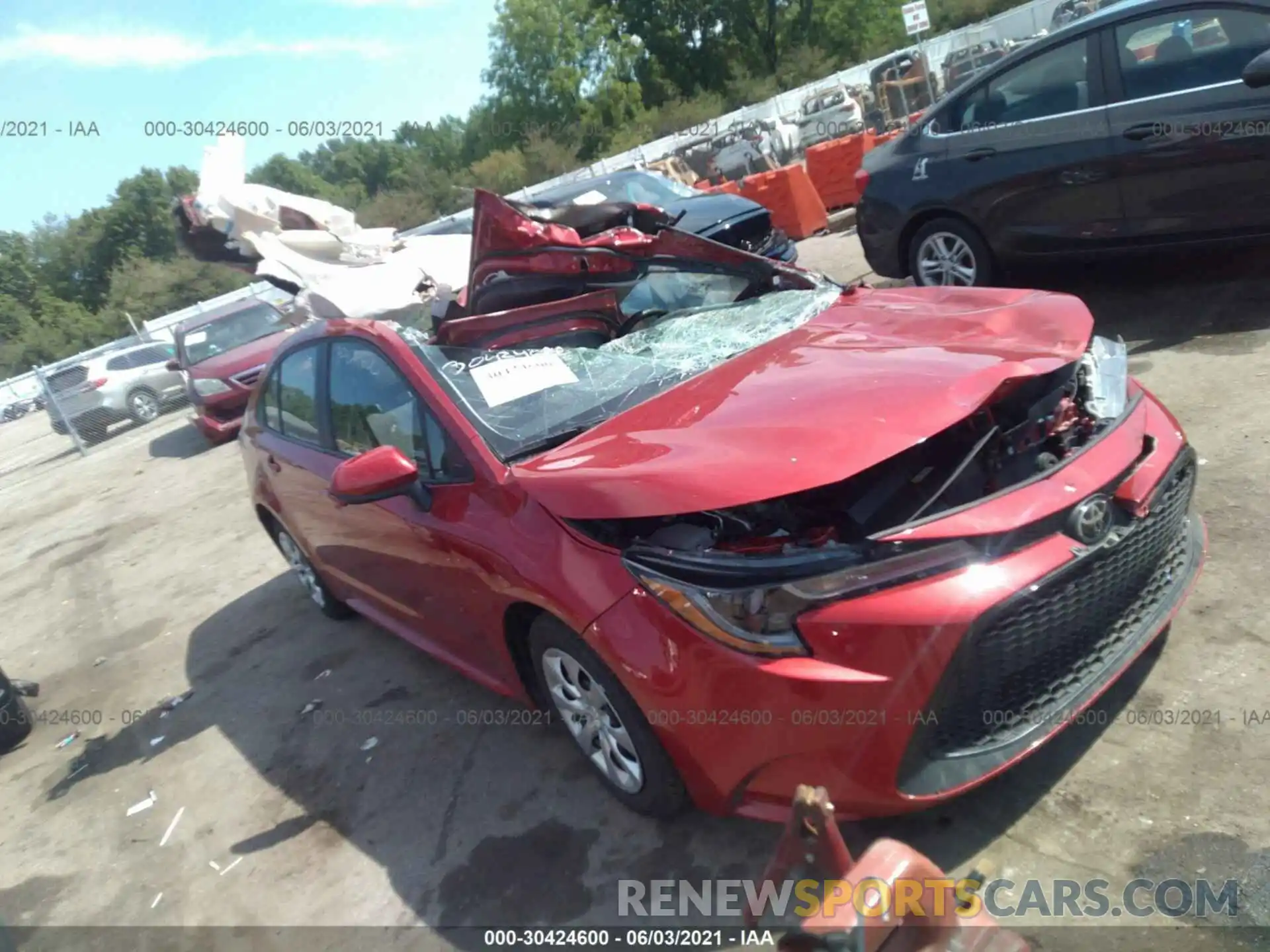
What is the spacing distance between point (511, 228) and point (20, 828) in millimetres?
3585

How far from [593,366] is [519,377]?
0.29 meters

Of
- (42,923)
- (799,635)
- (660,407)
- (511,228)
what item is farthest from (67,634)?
(799,635)

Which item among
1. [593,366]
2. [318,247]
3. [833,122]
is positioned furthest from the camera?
[833,122]

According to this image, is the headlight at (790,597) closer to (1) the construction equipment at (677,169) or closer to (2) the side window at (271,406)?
(2) the side window at (271,406)

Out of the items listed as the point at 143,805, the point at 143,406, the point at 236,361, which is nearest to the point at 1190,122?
the point at 143,805

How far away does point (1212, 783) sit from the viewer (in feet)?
8.96

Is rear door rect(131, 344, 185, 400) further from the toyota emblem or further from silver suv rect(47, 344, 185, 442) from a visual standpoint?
the toyota emblem

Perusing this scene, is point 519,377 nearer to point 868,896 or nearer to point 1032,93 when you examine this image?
point 868,896

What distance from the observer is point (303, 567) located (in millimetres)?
5727

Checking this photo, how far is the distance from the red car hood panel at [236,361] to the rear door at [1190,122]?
10.2m

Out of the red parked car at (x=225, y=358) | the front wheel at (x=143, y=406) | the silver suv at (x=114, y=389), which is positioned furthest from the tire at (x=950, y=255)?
the front wheel at (x=143, y=406)

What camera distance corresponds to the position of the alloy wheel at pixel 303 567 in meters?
5.58

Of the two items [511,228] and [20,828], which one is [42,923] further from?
[511,228]

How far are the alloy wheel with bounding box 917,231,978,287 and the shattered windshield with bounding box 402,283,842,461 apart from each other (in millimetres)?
2794
